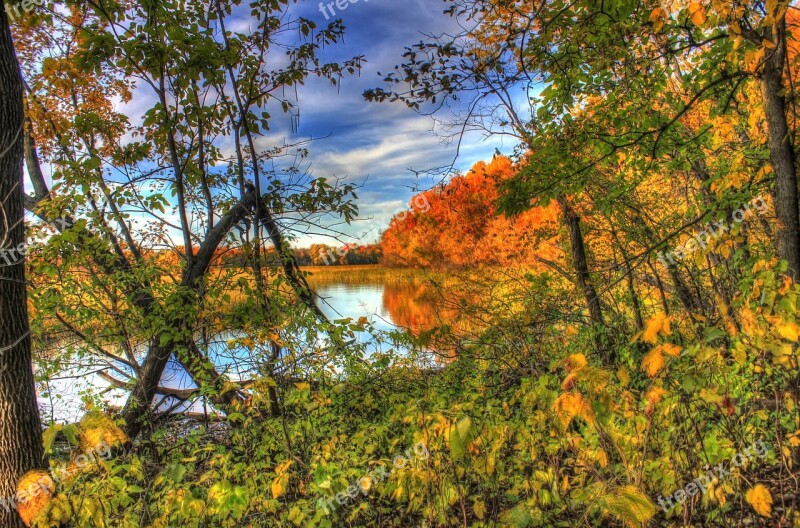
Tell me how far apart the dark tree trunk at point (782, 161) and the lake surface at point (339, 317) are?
349 cm

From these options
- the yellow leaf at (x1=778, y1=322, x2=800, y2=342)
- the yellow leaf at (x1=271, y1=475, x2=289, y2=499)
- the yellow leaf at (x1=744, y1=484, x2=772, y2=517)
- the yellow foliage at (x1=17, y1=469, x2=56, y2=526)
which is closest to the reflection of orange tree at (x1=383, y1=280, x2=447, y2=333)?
the yellow leaf at (x1=271, y1=475, x2=289, y2=499)

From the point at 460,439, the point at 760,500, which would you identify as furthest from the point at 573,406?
the point at 760,500

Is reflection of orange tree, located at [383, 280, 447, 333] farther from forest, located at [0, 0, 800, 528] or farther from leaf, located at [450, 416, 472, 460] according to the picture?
leaf, located at [450, 416, 472, 460]

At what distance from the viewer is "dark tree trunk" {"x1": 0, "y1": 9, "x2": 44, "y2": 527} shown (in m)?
3.22

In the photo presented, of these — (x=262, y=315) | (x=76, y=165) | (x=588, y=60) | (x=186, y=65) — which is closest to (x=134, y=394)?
(x=262, y=315)

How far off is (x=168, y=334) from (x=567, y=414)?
5.07 m

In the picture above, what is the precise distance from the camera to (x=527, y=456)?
3352mm

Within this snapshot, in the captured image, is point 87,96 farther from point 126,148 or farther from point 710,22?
point 710,22

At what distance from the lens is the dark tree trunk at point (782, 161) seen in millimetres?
3045

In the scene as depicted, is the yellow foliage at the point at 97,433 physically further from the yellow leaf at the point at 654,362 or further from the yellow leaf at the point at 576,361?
the yellow leaf at the point at 654,362

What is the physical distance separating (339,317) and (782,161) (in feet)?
19.6

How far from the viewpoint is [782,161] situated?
3.07 m

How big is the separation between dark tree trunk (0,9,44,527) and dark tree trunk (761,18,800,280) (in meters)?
5.47

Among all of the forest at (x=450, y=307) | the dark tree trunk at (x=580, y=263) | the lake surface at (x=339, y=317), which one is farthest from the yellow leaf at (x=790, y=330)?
the dark tree trunk at (x=580, y=263)
